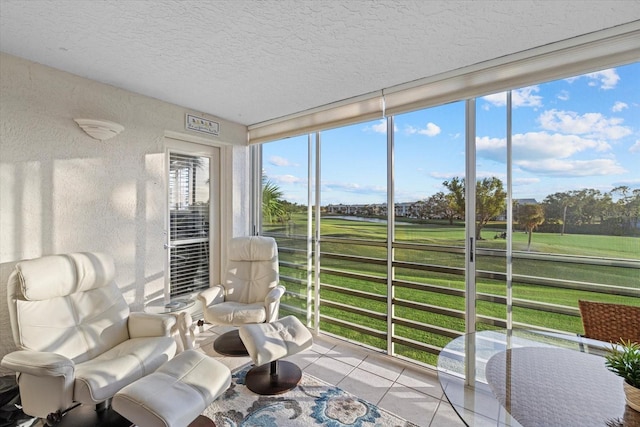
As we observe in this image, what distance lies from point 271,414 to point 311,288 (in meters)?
1.54

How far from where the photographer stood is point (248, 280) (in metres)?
3.11

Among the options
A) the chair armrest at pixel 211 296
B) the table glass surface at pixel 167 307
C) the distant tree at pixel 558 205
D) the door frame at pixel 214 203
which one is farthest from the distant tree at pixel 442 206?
the door frame at pixel 214 203

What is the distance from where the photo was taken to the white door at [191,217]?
10.5 ft

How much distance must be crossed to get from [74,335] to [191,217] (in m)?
1.69

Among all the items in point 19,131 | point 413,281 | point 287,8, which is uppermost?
point 287,8

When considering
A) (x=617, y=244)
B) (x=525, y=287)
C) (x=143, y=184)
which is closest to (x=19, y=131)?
(x=143, y=184)

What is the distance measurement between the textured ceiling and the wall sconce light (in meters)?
0.40

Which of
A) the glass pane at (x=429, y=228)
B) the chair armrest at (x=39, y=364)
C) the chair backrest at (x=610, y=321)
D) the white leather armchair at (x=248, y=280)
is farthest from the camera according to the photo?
the white leather armchair at (x=248, y=280)

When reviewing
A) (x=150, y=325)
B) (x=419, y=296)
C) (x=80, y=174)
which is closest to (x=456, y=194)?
(x=419, y=296)

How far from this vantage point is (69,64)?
2.13 m

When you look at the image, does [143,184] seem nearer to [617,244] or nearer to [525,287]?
[525,287]

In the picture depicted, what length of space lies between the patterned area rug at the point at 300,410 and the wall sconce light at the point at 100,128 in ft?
7.71

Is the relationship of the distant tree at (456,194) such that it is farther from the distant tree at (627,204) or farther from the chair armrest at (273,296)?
the chair armrest at (273,296)

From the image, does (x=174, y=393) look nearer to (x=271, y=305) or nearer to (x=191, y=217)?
(x=271, y=305)
